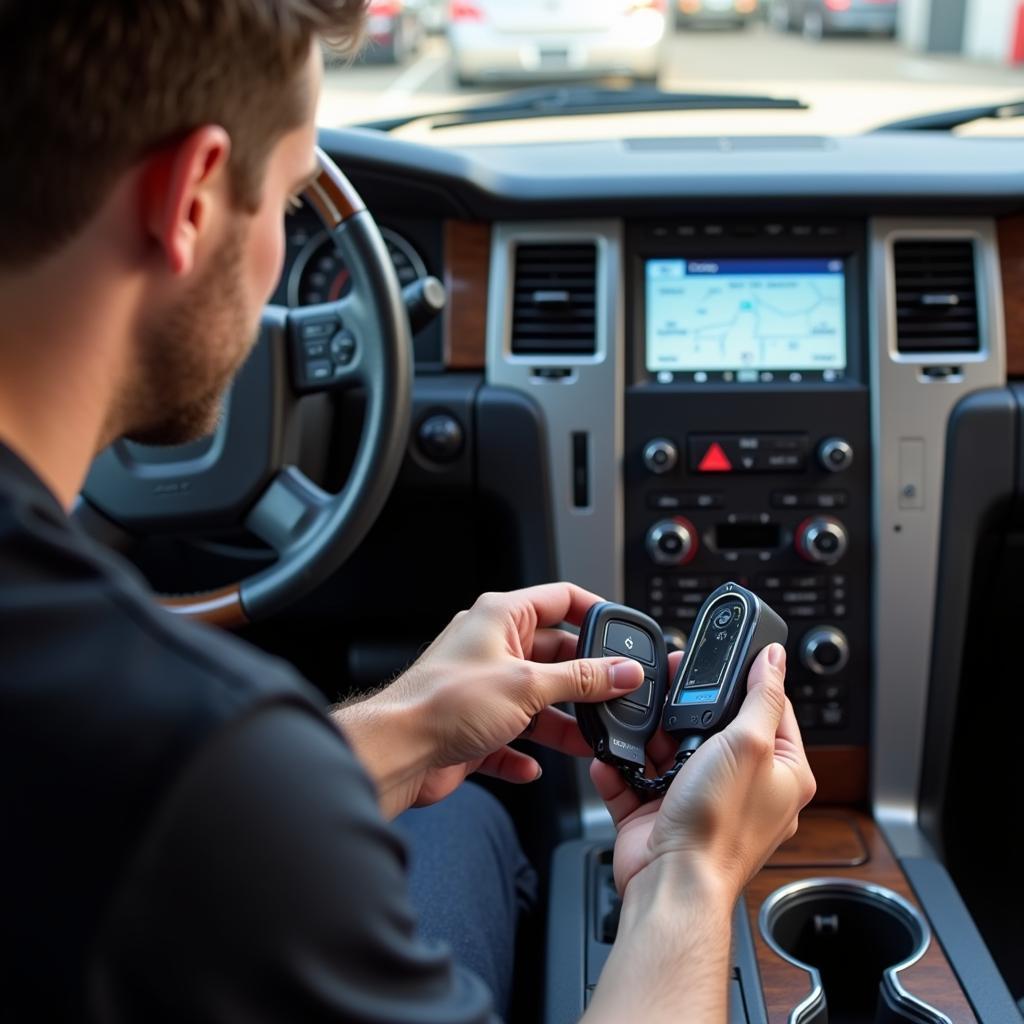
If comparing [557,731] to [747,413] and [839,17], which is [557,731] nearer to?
[747,413]

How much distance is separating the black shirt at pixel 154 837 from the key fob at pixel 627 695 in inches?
27.3

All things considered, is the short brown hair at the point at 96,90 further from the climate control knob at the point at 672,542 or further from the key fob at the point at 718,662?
the climate control knob at the point at 672,542

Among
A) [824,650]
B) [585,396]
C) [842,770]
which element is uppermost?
[585,396]

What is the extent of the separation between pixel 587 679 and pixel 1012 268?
1.25 meters

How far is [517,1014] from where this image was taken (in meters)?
1.88

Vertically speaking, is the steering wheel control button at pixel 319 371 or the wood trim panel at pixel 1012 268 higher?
the wood trim panel at pixel 1012 268

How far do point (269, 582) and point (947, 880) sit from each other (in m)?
1.08

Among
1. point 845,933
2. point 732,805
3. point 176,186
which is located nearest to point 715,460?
point 845,933

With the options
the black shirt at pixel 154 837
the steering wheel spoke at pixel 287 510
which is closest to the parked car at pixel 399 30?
the steering wheel spoke at pixel 287 510

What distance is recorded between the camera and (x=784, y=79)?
8.97 metres

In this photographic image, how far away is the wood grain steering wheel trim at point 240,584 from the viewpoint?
1.77 m

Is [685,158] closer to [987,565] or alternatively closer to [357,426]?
[357,426]

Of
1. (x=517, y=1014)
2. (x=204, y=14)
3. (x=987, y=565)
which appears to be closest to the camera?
(x=204, y=14)

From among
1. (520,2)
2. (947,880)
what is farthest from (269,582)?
(520,2)
